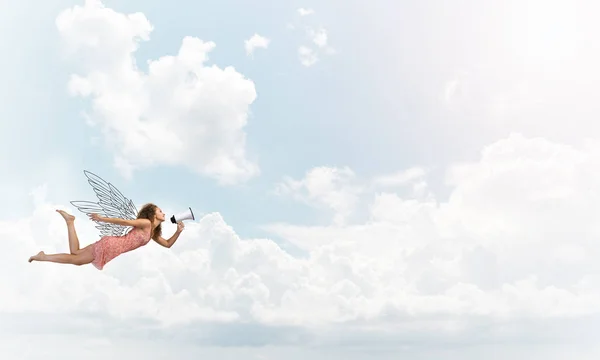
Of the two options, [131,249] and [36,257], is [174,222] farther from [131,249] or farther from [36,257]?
[36,257]

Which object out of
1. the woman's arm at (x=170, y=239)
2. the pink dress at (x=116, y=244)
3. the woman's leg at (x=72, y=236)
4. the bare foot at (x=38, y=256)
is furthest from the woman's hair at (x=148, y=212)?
the bare foot at (x=38, y=256)

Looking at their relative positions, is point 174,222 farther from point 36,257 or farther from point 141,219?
point 36,257

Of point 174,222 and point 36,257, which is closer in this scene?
point 36,257

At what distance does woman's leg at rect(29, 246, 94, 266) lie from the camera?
50.0ft

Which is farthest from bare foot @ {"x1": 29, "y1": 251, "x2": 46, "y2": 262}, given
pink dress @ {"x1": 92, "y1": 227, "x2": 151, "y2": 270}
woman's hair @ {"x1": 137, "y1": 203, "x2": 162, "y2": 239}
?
woman's hair @ {"x1": 137, "y1": 203, "x2": 162, "y2": 239}

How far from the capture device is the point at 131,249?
630 inches

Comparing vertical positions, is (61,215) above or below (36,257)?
above

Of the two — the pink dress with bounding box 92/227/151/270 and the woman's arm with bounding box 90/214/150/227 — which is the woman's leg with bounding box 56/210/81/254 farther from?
the woman's arm with bounding box 90/214/150/227

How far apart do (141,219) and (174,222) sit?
0.90 metres

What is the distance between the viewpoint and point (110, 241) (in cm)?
1560

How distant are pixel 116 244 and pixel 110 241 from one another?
Answer: 166 mm

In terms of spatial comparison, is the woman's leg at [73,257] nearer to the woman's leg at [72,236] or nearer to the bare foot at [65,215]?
the woman's leg at [72,236]

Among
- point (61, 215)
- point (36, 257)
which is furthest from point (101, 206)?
point (36, 257)

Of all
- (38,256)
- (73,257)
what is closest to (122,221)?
(73,257)
